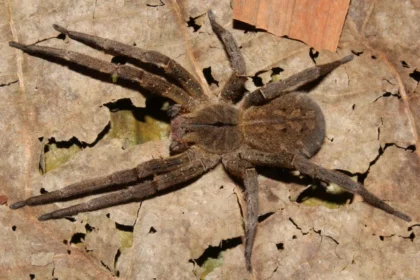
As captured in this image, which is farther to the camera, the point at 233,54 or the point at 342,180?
the point at 233,54

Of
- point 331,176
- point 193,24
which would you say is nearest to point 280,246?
point 331,176

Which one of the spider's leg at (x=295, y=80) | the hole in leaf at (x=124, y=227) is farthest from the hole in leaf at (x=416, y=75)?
the hole in leaf at (x=124, y=227)

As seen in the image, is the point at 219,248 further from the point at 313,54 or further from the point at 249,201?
the point at 313,54

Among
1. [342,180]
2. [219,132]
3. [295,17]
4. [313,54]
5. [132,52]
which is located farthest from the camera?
[219,132]

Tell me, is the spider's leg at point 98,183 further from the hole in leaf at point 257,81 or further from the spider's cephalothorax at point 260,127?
the hole in leaf at point 257,81

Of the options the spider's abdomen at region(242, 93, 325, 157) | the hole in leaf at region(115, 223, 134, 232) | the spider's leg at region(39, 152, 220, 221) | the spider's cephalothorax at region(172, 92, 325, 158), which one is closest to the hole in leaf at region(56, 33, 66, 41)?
the spider's cephalothorax at region(172, 92, 325, 158)

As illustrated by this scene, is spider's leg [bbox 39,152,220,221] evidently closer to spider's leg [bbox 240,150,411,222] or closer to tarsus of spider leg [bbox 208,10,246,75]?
spider's leg [bbox 240,150,411,222]
